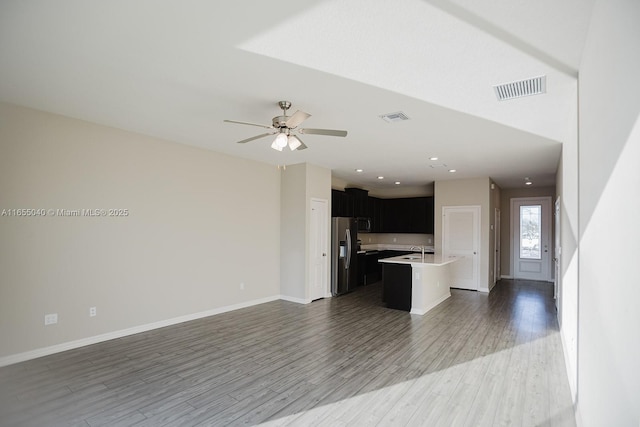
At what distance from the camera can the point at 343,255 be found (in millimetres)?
7371

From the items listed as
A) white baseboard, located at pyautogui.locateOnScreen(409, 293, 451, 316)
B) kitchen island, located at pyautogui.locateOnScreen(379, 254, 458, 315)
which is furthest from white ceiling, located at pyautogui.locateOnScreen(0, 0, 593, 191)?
white baseboard, located at pyautogui.locateOnScreen(409, 293, 451, 316)

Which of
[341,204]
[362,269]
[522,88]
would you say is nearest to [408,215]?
[362,269]

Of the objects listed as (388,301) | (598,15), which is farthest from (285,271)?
(598,15)

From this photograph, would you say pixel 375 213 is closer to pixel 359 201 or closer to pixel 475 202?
pixel 359 201

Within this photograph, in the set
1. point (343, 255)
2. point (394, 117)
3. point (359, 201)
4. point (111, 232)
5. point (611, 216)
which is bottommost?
point (343, 255)

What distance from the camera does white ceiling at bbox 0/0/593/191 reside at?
1993 millimetres

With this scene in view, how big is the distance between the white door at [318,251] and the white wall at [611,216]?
4.74m

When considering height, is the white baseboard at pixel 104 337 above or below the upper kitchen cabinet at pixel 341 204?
below

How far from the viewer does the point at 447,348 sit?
13.3ft

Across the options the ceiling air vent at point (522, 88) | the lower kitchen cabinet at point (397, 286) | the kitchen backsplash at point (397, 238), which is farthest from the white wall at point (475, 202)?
the ceiling air vent at point (522, 88)

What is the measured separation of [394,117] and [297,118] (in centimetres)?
128

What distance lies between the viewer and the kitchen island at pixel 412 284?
18.8ft

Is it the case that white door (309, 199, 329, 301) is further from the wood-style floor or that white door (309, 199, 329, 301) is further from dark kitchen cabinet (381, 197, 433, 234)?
dark kitchen cabinet (381, 197, 433, 234)

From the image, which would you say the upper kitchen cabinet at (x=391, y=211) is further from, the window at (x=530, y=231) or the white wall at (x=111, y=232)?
the white wall at (x=111, y=232)
